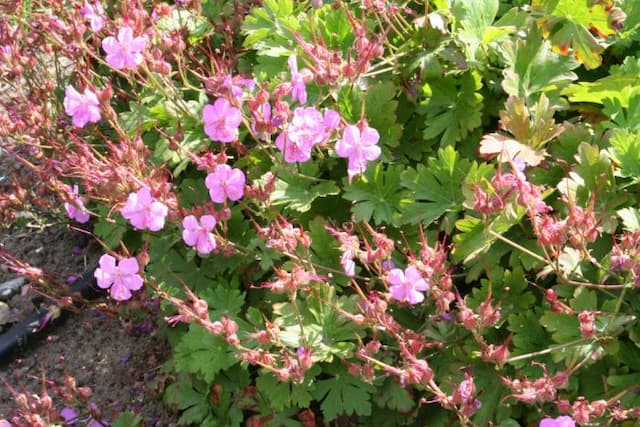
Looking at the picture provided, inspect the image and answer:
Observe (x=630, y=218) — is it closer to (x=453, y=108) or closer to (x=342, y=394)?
(x=453, y=108)

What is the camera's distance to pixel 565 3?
2.21m

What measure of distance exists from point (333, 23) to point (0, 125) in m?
1.08

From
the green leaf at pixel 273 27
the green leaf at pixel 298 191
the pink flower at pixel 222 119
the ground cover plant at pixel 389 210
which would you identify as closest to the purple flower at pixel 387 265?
the ground cover plant at pixel 389 210

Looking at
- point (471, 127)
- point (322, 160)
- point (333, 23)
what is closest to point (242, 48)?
point (333, 23)

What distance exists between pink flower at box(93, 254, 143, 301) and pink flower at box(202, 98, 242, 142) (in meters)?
0.39

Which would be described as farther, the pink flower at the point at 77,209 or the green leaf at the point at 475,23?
the pink flower at the point at 77,209

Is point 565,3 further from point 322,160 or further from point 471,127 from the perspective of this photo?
point 322,160

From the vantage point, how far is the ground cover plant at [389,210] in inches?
71.0

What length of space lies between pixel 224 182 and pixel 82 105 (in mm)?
457

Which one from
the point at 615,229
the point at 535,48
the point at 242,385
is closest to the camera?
the point at 615,229

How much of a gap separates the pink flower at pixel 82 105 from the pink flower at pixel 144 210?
0.29 metres

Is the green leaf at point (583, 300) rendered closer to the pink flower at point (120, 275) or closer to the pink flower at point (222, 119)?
the pink flower at point (222, 119)

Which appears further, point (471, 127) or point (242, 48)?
point (242, 48)

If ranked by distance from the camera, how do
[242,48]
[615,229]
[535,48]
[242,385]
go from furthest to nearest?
[242,48], [242,385], [535,48], [615,229]
